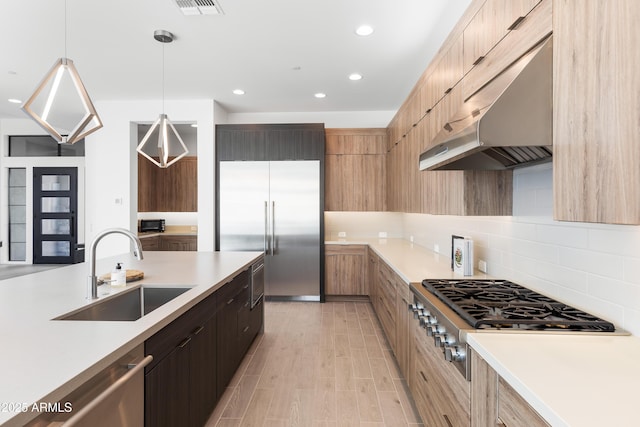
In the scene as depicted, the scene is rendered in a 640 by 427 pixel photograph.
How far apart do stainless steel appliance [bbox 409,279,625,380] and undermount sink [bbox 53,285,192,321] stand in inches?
57.4

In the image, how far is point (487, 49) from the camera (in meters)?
1.73

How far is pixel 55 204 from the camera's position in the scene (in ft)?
22.0

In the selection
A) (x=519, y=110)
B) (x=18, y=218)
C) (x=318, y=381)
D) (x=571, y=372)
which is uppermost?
(x=519, y=110)

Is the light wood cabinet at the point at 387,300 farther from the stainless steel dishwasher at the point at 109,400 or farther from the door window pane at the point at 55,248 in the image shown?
the door window pane at the point at 55,248

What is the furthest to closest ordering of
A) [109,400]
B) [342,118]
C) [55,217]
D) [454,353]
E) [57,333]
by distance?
[55,217] → [342,118] → [454,353] → [57,333] → [109,400]

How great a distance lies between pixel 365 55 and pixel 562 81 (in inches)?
106

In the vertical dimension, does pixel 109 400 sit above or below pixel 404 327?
above

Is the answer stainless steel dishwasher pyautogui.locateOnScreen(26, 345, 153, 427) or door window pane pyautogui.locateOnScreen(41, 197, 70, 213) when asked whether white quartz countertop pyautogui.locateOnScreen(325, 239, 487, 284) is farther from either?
door window pane pyautogui.locateOnScreen(41, 197, 70, 213)

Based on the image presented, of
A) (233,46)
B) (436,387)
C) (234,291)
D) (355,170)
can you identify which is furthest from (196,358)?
(355,170)

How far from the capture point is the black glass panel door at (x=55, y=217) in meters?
6.71

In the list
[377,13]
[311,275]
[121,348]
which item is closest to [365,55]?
[377,13]

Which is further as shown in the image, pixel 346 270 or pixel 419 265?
pixel 346 270

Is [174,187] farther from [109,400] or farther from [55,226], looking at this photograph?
[109,400]

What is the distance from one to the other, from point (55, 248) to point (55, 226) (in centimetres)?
45
